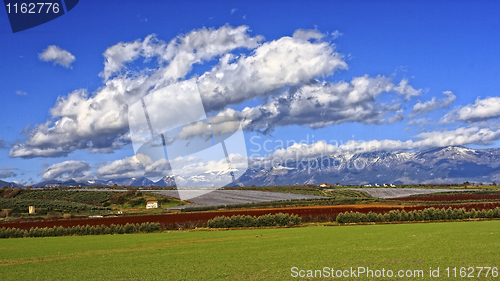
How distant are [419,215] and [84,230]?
33.4 m

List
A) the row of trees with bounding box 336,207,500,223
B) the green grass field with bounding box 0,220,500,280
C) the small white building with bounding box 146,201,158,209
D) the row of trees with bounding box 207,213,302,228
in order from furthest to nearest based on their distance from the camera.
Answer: the small white building with bounding box 146,201,158,209, the row of trees with bounding box 207,213,302,228, the row of trees with bounding box 336,207,500,223, the green grass field with bounding box 0,220,500,280

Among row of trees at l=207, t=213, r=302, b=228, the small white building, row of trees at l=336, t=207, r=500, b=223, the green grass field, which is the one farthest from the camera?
the small white building

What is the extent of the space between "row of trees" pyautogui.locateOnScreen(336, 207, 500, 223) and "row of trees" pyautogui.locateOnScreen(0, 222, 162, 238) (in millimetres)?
19362

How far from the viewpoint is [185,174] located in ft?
94.3

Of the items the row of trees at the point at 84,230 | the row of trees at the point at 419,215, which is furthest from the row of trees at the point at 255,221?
the row of trees at the point at 84,230

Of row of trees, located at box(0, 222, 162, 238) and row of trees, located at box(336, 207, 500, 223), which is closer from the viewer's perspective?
row of trees, located at box(336, 207, 500, 223)

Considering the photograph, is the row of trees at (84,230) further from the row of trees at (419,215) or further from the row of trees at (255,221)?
the row of trees at (419,215)

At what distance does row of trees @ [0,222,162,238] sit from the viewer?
40.2 metres

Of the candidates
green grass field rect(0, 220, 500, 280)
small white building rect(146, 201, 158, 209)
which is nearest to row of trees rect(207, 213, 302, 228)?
green grass field rect(0, 220, 500, 280)

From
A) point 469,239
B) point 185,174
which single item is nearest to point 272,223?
point 185,174

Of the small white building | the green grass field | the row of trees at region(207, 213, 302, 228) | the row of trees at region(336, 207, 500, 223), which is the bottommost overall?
the row of trees at region(336, 207, 500, 223)

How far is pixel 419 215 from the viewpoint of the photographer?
128ft

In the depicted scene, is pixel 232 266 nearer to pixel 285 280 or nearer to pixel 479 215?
pixel 285 280

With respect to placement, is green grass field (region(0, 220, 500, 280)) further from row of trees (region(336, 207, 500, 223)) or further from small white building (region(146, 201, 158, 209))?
small white building (region(146, 201, 158, 209))
